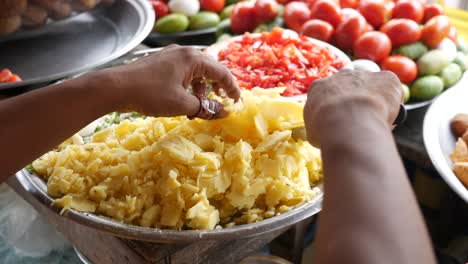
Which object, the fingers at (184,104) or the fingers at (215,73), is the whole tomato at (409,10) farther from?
the fingers at (184,104)

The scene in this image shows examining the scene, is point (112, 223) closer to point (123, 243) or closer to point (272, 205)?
point (123, 243)

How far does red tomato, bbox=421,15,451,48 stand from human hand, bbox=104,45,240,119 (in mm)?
1339

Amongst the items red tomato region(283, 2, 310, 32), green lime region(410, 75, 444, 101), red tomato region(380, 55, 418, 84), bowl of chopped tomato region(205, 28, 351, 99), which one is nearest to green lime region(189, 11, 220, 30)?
red tomato region(283, 2, 310, 32)

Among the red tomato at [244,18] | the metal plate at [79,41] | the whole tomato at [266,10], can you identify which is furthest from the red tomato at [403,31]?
the metal plate at [79,41]

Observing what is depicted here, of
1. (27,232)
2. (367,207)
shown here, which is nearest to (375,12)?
(27,232)

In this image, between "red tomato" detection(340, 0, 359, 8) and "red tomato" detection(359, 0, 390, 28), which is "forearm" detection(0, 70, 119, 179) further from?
"red tomato" detection(340, 0, 359, 8)

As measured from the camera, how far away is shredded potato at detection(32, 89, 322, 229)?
107 cm

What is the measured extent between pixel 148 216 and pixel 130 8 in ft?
5.25

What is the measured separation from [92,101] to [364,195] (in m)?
0.59

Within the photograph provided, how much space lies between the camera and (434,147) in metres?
1.54

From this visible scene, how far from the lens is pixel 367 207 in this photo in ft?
2.09

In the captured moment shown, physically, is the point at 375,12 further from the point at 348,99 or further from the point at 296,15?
the point at 348,99

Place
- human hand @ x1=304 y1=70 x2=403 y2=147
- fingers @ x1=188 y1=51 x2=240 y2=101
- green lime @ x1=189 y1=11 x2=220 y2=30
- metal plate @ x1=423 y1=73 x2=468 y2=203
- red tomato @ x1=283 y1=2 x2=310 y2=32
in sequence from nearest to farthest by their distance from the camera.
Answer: human hand @ x1=304 y1=70 x2=403 y2=147
fingers @ x1=188 y1=51 x2=240 y2=101
metal plate @ x1=423 y1=73 x2=468 y2=203
red tomato @ x1=283 y1=2 x2=310 y2=32
green lime @ x1=189 y1=11 x2=220 y2=30

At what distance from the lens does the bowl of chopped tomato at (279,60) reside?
183 cm
